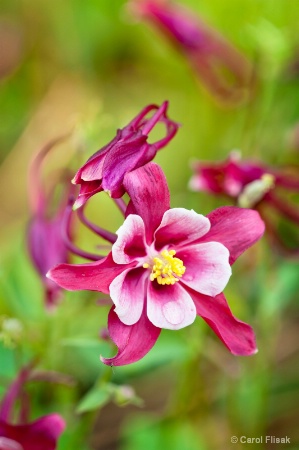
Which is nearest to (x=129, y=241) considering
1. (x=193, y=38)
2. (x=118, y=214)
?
(x=193, y=38)

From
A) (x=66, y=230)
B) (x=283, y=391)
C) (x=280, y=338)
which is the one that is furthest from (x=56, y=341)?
(x=280, y=338)

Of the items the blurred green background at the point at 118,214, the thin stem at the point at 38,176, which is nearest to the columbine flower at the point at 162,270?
the blurred green background at the point at 118,214

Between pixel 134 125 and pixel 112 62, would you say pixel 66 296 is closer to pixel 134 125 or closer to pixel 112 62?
pixel 134 125

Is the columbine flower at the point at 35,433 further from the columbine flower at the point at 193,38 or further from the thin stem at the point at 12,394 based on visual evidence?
the columbine flower at the point at 193,38

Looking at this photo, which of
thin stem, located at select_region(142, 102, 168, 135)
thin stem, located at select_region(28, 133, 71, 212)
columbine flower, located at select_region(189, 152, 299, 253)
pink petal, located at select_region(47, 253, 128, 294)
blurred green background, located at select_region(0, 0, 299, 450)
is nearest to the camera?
pink petal, located at select_region(47, 253, 128, 294)

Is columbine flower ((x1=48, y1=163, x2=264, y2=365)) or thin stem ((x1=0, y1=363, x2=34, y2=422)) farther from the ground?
columbine flower ((x1=48, y1=163, x2=264, y2=365))

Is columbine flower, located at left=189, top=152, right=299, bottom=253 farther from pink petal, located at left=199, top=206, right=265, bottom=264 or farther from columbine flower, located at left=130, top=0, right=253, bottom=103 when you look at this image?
columbine flower, located at left=130, top=0, right=253, bottom=103

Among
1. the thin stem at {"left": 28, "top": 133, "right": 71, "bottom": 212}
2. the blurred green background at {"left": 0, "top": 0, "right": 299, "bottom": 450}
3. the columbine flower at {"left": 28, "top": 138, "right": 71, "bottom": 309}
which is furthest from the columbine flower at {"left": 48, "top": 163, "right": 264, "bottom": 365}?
the thin stem at {"left": 28, "top": 133, "right": 71, "bottom": 212}

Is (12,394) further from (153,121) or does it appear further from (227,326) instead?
(153,121)
